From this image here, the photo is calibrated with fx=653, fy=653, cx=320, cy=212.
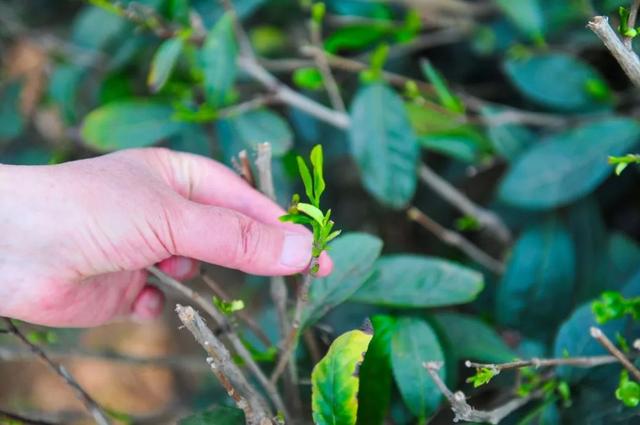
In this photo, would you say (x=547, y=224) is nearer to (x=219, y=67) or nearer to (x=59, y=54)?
(x=219, y=67)

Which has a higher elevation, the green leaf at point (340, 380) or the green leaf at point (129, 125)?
the green leaf at point (129, 125)

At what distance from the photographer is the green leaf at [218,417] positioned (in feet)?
2.55

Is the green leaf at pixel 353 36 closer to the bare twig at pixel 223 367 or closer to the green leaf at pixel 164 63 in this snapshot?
the green leaf at pixel 164 63

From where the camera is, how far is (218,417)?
786 mm

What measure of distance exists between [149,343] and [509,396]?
1368mm

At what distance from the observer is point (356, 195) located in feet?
6.06

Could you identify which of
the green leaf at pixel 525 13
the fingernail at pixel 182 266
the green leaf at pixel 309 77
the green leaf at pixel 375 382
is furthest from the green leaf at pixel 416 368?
the green leaf at pixel 525 13

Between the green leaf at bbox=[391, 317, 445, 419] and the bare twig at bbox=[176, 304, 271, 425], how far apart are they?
216mm

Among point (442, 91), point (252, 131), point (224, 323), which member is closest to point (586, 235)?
point (442, 91)

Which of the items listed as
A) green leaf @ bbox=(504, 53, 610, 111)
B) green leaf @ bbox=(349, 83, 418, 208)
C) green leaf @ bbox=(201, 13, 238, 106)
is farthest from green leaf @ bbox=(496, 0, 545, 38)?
green leaf @ bbox=(201, 13, 238, 106)

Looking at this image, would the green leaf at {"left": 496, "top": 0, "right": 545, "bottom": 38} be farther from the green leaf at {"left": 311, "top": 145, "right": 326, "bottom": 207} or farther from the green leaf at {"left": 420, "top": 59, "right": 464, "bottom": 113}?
the green leaf at {"left": 311, "top": 145, "right": 326, "bottom": 207}

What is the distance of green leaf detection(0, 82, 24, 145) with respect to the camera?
156 cm

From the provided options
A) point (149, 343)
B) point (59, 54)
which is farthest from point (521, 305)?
point (149, 343)

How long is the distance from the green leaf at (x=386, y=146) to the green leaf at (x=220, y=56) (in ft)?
0.82
